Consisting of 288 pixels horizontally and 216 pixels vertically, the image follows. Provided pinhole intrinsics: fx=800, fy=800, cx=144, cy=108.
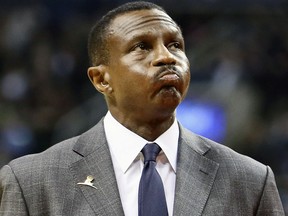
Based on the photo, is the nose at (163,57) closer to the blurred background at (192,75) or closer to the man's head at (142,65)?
the man's head at (142,65)

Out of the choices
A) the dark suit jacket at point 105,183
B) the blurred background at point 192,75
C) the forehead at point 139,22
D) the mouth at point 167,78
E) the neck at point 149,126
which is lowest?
the blurred background at point 192,75

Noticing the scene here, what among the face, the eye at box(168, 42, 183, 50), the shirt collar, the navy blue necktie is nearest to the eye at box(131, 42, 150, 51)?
the face

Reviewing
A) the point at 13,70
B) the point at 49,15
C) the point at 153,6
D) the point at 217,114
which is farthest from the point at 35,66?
the point at 153,6

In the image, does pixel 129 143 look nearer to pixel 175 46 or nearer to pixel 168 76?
pixel 168 76

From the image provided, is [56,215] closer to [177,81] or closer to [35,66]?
[177,81]

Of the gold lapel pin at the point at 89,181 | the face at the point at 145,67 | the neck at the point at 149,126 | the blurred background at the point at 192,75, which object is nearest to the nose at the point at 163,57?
the face at the point at 145,67

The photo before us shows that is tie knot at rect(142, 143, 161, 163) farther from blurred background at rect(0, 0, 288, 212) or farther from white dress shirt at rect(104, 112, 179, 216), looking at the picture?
blurred background at rect(0, 0, 288, 212)

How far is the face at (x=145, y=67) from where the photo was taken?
3.37m

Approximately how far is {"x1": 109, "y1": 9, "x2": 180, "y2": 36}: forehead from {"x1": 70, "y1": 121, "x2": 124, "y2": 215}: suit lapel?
0.46m

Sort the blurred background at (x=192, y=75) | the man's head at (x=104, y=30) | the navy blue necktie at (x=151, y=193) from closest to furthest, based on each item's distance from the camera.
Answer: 1. the navy blue necktie at (x=151, y=193)
2. the man's head at (x=104, y=30)
3. the blurred background at (x=192, y=75)

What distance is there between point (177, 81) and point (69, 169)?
1.95 feet

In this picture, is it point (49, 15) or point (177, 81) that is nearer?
point (177, 81)

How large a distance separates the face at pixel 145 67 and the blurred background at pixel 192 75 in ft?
16.2

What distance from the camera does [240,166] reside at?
11.6ft
